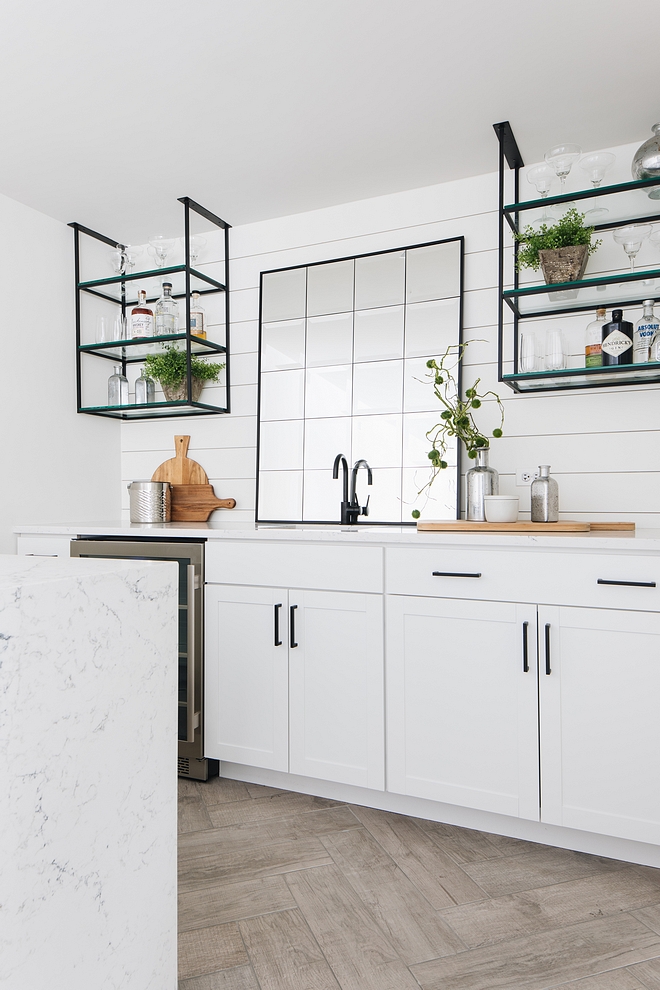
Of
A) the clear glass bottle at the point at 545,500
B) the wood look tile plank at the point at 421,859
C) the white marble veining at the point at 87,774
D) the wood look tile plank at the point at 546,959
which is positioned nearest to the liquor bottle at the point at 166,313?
the clear glass bottle at the point at 545,500

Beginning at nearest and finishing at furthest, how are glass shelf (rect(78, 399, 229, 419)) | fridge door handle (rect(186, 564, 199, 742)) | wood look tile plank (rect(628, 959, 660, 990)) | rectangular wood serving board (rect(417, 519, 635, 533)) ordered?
wood look tile plank (rect(628, 959, 660, 990)) → rectangular wood serving board (rect(417, 519, 635, 533)) → fridge door handle (rect(186, 564, 199, 742)) → glass shelf (rect(78, 399, 229, 419))

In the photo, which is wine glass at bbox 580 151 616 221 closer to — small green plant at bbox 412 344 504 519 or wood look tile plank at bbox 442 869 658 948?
small green plant at bbox 412 344 504 519

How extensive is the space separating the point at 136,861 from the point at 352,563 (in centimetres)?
123

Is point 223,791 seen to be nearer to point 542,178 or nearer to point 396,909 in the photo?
point 396,909

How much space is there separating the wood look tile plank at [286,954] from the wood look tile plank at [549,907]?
1.20 ft

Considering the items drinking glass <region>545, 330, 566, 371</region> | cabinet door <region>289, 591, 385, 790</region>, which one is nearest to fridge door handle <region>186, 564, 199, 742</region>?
cabinet door <region>289, 591, 385, 790</region>

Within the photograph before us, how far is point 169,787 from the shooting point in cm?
122

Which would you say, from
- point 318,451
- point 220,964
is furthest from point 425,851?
point 318,451

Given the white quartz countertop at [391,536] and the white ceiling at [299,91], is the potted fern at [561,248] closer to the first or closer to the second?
the white ceiling at [299,91]

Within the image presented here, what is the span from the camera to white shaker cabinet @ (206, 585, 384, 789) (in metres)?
2.19

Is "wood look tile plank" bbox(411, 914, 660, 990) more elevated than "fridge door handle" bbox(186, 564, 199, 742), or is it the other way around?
"fridge door handle" bbox(186, 564, 199, 742)

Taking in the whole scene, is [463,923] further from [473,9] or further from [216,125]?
[216,125]

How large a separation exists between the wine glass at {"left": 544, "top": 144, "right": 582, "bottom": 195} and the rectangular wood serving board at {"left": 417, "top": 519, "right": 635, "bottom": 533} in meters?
1.26

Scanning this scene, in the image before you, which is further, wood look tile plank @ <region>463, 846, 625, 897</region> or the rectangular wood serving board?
the rectangular wood serving board
